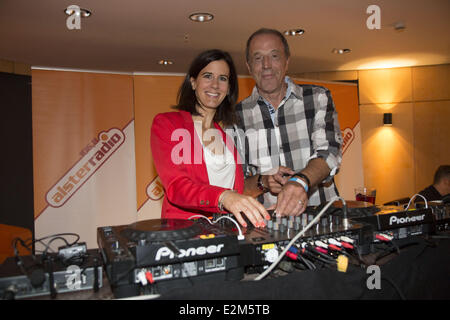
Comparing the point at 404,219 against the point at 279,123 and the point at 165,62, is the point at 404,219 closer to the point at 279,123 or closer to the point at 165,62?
the point at 279,123

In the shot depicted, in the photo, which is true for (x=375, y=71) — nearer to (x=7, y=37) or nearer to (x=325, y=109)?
(x=325, y=109)

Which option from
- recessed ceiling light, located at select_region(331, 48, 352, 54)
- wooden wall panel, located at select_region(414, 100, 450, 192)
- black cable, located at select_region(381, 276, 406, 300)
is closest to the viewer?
black cable, located at select_region(381, 276, 406, 300)

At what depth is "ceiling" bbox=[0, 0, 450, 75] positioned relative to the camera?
11.0 feet

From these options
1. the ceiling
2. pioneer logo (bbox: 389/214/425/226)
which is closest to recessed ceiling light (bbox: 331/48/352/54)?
the ceiling

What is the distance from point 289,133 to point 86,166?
3.99 meters

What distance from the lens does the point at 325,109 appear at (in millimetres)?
2021

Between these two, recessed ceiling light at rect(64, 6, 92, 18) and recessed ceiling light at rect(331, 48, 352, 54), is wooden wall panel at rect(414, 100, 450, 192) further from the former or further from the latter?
recessed ceiling light at rect(64, 6, 92, 18)

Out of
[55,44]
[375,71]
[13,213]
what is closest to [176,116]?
[55,44]

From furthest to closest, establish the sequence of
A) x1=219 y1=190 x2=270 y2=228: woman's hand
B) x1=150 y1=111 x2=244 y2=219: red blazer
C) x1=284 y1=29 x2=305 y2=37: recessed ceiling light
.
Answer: x1=284 y1=29 x2=305 y2=37: recessed ceiling light < x1=150 y1=111 x2=244 y2=219: red blazer < x1=219 y1=190 x2=270 y2=228: woman's hand

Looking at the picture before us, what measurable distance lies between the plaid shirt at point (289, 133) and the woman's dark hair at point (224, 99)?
0.14 m

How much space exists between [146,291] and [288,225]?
49 centimetres

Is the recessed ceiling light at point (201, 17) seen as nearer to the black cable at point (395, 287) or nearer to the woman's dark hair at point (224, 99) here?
the woman's dark hair at point (224, 99)

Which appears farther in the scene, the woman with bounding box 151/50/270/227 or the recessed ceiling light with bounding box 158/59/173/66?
the recessed ceiling light with bounding box 158/59/173/66

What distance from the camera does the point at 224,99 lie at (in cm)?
210
